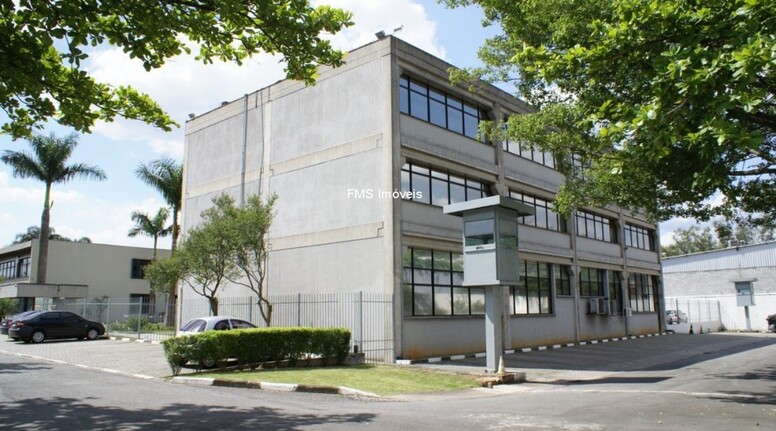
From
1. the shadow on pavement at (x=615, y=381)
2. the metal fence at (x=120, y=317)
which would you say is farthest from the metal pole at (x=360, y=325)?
the metal fence at (x=120, y=317)

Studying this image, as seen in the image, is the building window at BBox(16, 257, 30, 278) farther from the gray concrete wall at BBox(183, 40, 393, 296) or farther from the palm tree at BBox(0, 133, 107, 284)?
the gray concrete wall at BBox(183, 40, 393, 296)

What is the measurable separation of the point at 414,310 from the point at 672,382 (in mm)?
8381

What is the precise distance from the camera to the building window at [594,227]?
3278 centimetres

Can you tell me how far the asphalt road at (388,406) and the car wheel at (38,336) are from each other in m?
11.7

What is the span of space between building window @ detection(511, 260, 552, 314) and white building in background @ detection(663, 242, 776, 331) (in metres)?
22.8

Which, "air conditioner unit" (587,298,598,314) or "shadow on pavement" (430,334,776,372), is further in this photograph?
"air conditioner unit" (587,298,598,314)

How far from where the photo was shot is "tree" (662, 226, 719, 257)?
8325 centimetres

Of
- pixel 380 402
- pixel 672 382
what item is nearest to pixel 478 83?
pixel 672 382

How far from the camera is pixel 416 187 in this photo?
71.2 feet

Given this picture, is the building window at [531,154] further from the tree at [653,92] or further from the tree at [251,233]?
the tree at [251,233]

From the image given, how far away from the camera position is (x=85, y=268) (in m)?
46.5

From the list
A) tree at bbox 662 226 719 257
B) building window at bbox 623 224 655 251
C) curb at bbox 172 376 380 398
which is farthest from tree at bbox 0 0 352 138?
tree at bbox 662 226 719 257

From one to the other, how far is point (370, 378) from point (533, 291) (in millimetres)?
13947

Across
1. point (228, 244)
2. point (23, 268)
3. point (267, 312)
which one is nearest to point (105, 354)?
point (267, 312)
